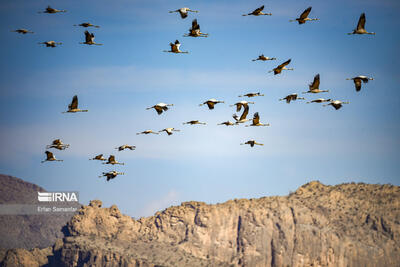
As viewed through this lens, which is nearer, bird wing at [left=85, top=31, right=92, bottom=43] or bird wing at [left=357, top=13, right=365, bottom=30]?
bird wing at [left=357, top=13, right=365, bottom=30]

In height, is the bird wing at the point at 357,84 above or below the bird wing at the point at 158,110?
above

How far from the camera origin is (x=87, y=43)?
83812 mm

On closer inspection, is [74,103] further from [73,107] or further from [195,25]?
[195,25]

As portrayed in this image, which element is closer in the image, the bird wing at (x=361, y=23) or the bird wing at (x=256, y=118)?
the bird wing at (x=361, y=23)

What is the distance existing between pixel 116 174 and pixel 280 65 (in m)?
23.8

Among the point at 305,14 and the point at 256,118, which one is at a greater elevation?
the point at 305,14

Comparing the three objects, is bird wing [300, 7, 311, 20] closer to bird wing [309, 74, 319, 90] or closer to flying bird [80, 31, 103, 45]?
bird wing [309, 74, 319, 90]

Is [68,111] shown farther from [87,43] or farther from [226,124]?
[226,124]

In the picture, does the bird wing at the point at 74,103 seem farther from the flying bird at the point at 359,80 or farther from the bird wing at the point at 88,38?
the flying bird at the point at 359,80

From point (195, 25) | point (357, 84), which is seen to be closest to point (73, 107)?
point (195, 25)

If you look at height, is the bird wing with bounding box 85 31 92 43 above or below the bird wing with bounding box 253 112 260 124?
above

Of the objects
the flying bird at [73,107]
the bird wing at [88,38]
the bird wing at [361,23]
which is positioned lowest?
the flying bird at [73,107]

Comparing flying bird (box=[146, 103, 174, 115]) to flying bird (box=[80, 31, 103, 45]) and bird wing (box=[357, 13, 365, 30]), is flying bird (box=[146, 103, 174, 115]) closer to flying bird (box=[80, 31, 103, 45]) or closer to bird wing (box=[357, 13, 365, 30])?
flying bird (box=[80, 31, 103, 45])

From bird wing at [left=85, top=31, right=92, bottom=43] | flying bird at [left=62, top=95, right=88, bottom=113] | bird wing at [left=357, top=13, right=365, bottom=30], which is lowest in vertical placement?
flying bird at [left=62, top=95, right=88, bottom=113]
